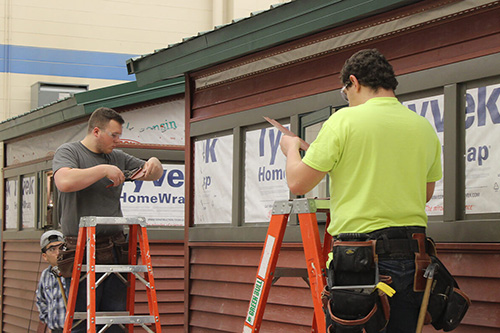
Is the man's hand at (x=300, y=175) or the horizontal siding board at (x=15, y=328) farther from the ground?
the man's hand at (x=300, y=175)

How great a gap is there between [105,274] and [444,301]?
2.97m

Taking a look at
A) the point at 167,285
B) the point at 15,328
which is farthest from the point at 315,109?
the point at 15,328

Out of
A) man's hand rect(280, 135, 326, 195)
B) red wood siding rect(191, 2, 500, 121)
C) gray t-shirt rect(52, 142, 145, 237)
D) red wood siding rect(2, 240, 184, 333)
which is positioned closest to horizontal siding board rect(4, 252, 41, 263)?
red wood siding rect(2, 240, 184, 333)

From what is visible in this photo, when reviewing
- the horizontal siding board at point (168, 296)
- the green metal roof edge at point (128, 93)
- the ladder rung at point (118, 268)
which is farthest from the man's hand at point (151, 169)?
the horizontal siding board at point (168, 296)

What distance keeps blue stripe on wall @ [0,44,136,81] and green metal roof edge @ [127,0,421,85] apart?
845cm

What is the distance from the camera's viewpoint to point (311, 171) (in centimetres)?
367

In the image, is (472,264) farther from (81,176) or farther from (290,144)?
(81,176)

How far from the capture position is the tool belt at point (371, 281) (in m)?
3.47

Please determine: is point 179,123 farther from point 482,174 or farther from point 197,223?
point 482,174

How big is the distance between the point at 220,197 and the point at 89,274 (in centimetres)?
187

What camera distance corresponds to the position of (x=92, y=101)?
9891 mm

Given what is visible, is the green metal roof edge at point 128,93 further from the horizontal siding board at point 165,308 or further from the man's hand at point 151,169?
the man's hand at point 151,169

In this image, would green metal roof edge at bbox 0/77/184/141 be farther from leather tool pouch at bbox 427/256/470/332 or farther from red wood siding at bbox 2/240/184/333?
leather tool pouch at bbox 427/256/470/332

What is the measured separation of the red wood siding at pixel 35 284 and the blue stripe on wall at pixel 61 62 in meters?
4.16
